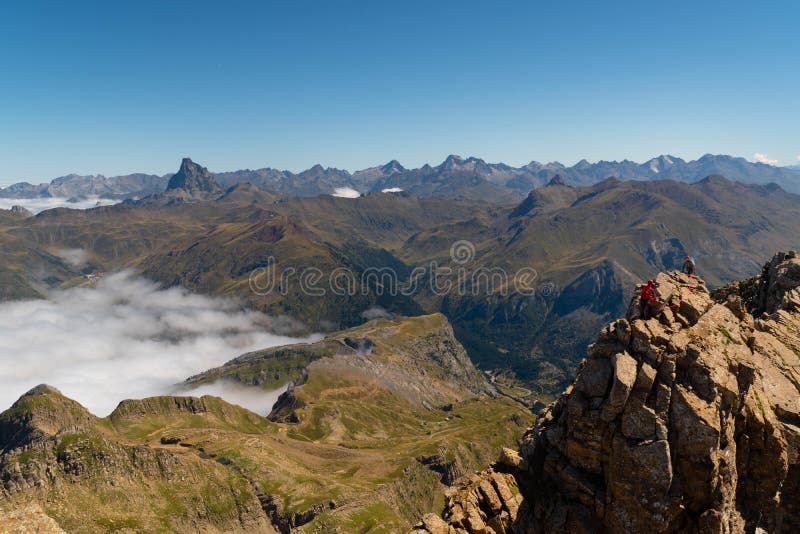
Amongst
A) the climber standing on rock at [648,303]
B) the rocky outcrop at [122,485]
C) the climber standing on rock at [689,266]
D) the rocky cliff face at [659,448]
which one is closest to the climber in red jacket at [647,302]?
the climber standing on rock at [648,303]

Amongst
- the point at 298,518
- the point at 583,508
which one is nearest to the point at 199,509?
the point at 298,518

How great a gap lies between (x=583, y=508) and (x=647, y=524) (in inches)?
191

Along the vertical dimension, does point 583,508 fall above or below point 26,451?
above

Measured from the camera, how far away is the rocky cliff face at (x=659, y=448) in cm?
3400

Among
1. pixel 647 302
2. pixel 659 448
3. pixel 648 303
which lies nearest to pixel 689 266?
pixel 647 302

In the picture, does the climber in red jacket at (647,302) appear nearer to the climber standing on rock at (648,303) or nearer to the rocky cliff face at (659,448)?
the climber standing on rock at (648,303)

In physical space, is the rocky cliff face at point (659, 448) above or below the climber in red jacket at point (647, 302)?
below

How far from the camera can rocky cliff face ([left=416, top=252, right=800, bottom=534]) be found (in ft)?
112

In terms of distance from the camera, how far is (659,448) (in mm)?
33688

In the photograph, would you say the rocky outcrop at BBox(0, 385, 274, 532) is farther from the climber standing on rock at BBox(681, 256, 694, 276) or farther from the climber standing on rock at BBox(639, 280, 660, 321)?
the climber standing on rock at BBox(681, 256, 694, 276)

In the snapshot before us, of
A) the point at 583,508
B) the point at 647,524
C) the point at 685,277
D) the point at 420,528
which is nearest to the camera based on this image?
the point at 647,524

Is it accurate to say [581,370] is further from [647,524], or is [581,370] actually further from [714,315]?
[714,315]

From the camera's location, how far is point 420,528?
40.0 metres

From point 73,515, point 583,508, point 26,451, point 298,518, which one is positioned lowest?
point 298,518
